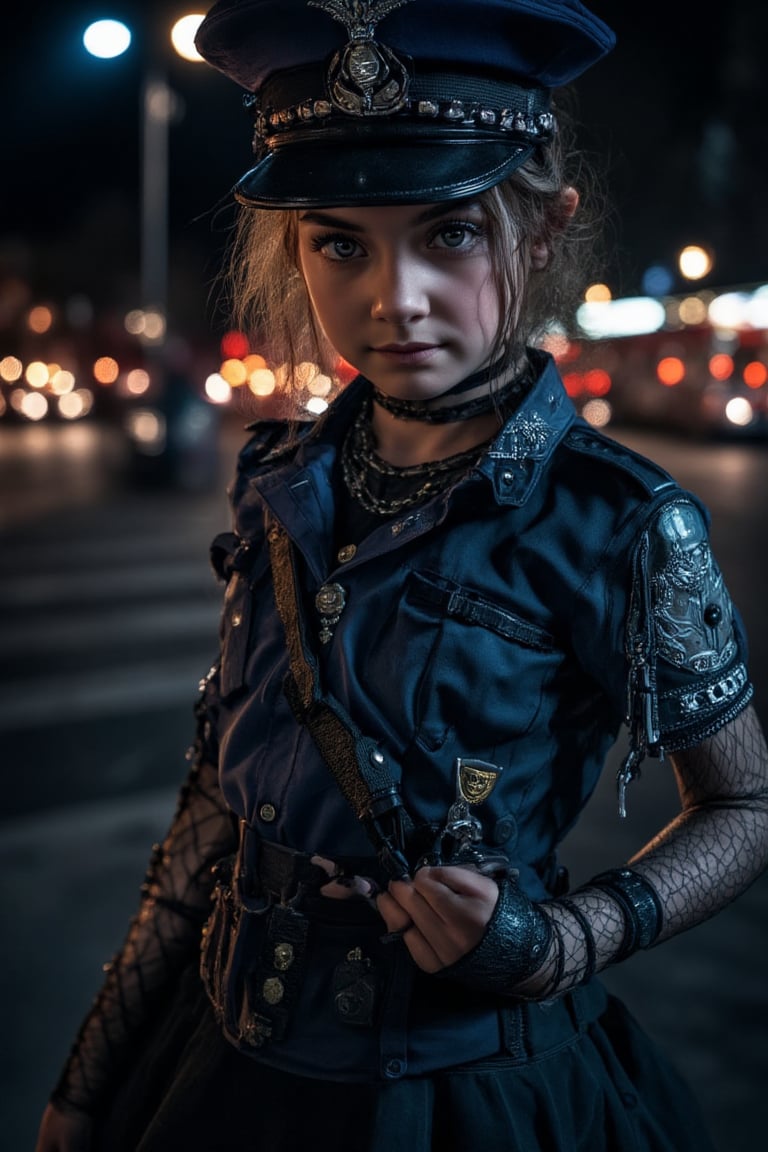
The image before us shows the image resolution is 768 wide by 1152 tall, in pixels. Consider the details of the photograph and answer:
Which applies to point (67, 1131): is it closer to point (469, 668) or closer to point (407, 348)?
point (469, 668)

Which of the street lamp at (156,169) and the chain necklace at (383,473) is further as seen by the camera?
the street lamp at (156,169)

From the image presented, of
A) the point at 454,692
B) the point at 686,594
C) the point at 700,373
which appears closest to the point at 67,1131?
the point at 454,692

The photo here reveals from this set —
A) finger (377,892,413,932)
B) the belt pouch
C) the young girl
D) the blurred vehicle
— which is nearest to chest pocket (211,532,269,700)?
the young girl

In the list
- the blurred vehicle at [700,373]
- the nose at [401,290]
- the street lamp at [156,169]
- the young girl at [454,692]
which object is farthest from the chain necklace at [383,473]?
the blurred vehicle at [700,373]

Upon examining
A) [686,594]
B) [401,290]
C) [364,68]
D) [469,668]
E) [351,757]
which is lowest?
[351,757]

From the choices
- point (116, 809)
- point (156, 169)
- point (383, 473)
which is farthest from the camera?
point (156, 169)

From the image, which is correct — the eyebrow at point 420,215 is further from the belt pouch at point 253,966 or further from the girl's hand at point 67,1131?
the girl's hand at point 67,1131

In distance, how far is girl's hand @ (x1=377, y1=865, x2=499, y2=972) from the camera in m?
1.31

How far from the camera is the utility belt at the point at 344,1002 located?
1.45 meters

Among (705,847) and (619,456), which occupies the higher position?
(619,456)

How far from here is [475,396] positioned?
1.63 m

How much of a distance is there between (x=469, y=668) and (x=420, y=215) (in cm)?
54

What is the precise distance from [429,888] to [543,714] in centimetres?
27

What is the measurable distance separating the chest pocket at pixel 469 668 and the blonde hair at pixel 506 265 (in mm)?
356
